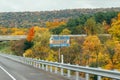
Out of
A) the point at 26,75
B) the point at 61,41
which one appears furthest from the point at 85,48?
the point at 26,75

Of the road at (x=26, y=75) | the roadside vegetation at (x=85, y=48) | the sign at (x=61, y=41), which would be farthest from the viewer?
the roadside vegetation at (x=85, y=48)

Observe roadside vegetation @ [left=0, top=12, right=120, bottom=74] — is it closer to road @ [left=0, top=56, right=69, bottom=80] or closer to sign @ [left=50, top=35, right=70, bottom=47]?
sign @ [left=50, top=35, right=70, bottom=47]

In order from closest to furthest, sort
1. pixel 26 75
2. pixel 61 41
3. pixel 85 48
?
pixel 26 75 → pixel 61 41 → pixel 85 48

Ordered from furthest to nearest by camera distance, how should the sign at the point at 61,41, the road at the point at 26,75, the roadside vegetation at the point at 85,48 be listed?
1. the roadside vegetation at the point at 85,48
2. the sign at the point at 61,41
3. the road at the point at 26,75

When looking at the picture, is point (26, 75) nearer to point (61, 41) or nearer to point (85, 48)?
point (61, 41)

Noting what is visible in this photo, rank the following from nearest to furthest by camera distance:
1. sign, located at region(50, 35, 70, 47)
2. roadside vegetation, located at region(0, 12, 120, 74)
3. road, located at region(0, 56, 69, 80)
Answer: road, located at region(0, 56, 69, 80) → sign, located at region(50, 35, 70, 47) → roadside vegetation, located at region(0, 12, 120, 74)

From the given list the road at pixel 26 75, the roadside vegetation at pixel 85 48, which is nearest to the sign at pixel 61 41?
the road at pixel 26 75

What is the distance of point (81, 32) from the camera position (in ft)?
609

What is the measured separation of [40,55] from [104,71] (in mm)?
94575

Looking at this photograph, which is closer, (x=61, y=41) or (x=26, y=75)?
(x=26, y=75)

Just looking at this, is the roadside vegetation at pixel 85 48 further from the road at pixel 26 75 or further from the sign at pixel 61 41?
the road at pixel 26 75

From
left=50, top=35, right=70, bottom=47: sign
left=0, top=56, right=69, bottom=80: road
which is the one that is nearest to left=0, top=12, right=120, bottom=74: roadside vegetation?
left=50, top=35, right=70, bottom=47: sign

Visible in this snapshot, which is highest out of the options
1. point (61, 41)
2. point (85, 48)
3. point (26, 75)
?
point (61, 41)

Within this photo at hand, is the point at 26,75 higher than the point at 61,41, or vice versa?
the point at 61,41
